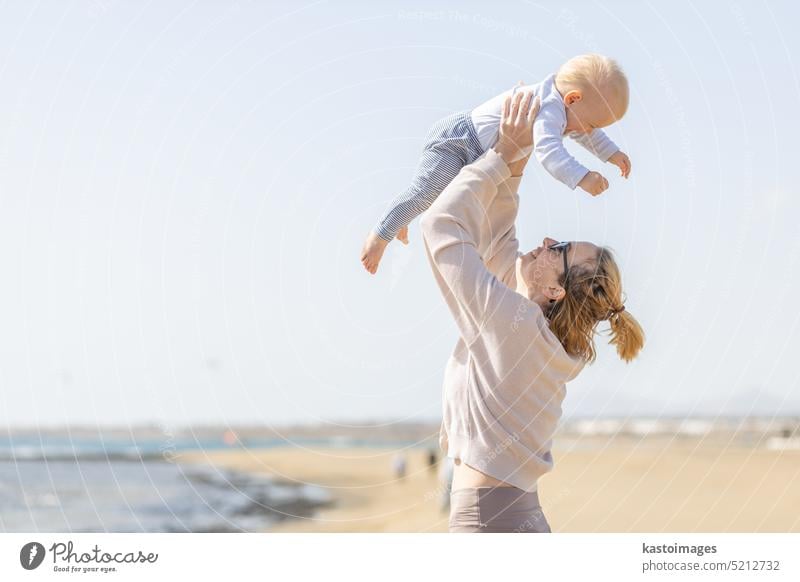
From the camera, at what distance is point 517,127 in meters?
3.85

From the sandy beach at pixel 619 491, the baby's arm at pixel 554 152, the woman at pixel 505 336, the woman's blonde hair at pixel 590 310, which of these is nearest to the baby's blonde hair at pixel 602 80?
the baby's arm at pixel 554 152

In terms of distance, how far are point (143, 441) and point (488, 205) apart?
39271 millimetres

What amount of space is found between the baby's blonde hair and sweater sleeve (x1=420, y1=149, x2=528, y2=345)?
0.84 metres

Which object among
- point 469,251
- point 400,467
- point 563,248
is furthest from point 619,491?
point 469,251

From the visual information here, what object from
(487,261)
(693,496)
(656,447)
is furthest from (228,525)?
(656,447)

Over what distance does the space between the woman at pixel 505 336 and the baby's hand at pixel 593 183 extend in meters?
0.24

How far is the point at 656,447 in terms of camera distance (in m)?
34.8
